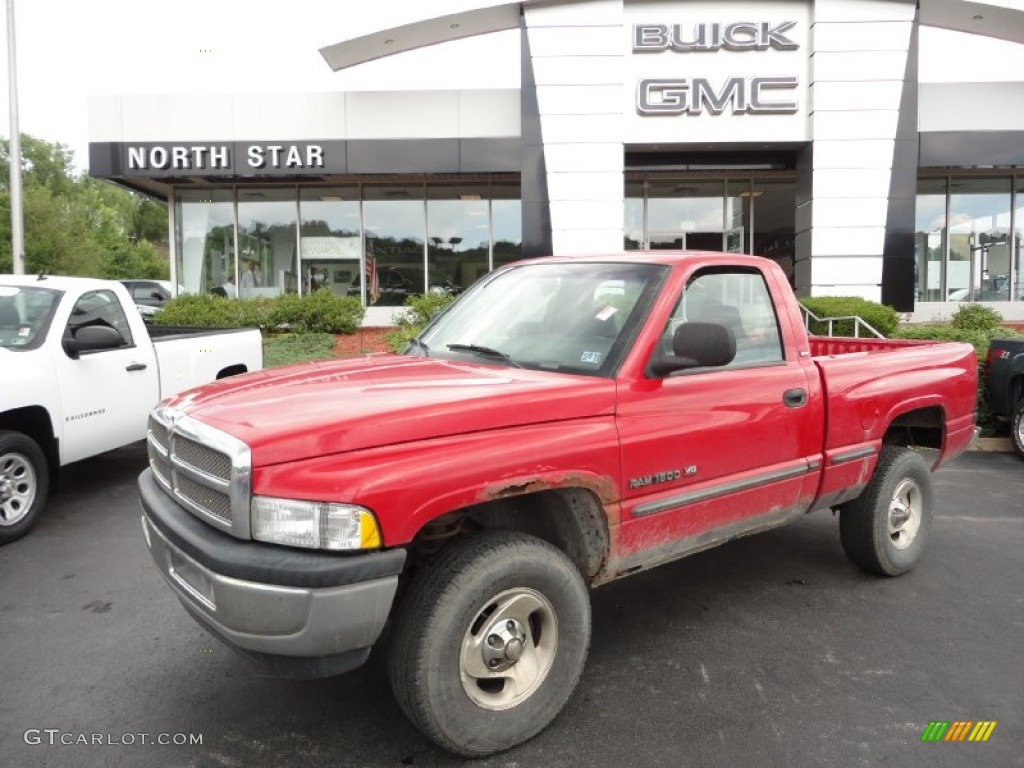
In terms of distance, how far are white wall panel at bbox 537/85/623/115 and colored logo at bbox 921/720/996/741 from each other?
14.6 m

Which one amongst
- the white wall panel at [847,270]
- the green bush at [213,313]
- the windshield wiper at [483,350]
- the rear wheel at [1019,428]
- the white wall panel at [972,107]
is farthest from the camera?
the white wall panel at [972,107]

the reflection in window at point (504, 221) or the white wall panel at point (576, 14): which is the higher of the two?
the white wall panel at point (576, 14)

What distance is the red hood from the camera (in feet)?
8.24

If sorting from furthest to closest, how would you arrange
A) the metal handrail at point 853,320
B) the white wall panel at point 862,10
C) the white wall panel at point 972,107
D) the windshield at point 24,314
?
the white wall panel at point 972,107 → the white wall panel at point 862,10 → the metal handrail at point 853,320 → the windshield at point 24,314

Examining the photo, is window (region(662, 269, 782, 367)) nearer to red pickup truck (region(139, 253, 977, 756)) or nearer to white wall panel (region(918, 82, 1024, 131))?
red pickup truck (region(139, 253, 977, 756))

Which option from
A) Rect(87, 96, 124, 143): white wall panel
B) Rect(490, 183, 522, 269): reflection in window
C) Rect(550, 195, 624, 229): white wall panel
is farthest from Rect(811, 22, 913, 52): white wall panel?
Rect(87, 96, 124, 143): white wall panel

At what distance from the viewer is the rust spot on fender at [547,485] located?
8.89 ft

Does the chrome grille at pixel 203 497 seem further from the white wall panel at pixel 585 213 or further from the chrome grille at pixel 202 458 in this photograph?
the white wall panel at pixel 585 213

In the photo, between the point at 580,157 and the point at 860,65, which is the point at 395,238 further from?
the point at 860,65

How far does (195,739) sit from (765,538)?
396cm

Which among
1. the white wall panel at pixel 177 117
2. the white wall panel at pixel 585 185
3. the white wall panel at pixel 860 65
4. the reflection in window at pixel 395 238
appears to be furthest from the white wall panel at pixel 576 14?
the white wall panel at pixel 177 117

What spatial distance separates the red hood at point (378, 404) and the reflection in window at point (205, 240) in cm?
1743

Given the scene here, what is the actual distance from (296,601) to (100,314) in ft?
16.8

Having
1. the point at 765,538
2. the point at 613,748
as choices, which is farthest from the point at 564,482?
the point at 765,538
